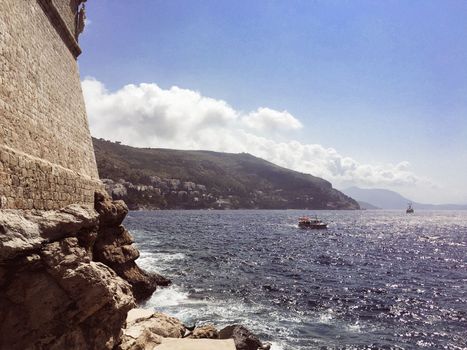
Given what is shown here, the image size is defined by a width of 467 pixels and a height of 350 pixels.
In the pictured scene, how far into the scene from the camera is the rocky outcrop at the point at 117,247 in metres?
21.7

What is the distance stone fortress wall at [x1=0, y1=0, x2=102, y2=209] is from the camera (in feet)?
33.3

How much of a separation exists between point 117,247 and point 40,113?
12.0 m

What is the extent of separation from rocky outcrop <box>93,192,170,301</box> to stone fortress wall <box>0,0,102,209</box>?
2494 millimetres

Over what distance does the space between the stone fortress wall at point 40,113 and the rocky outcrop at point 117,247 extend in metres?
2.49

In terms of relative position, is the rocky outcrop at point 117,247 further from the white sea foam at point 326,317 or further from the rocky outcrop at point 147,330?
the white sea foam at point 326,317

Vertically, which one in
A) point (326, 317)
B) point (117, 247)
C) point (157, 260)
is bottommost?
point (326, 317)

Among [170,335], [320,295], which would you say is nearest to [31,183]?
[170,335]

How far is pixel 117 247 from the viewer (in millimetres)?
23719

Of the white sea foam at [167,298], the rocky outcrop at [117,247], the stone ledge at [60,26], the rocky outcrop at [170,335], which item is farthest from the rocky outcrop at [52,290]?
the white sea foam at [167,298]

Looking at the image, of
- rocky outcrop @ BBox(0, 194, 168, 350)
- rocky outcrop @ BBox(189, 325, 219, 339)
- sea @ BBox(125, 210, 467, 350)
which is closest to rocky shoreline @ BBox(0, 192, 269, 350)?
rocky outcrop @ BBox(0, 194, 168, 350)

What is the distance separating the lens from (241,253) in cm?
4947

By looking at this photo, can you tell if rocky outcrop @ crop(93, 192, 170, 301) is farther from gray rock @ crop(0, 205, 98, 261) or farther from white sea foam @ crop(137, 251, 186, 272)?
gray rock @ crop(0, 205, 98, 261)

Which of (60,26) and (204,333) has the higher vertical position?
(60,26)

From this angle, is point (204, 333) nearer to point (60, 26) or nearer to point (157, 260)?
point (60, 26)
